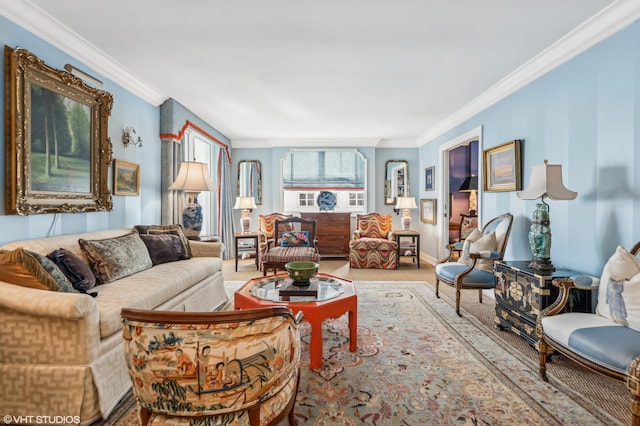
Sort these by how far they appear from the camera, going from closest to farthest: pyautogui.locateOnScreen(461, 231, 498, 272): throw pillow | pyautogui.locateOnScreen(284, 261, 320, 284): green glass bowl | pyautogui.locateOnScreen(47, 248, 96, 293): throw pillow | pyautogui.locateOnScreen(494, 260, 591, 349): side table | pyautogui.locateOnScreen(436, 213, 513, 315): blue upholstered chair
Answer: pyautogui.locateOnScreen(47, 248, 96, 293): throw pillow → pyautogui.locateOnScreen(494, 260, 591, 349): side table → pyautogui.locateOnScreen(284, 261, 320, 284): green glass bowl → pyautogui.locateOnScreen(436, 213, 513, 315): blue upholstered chair → pyautogui.locateOnScreen(461, 231, 498, 272): throw pillow

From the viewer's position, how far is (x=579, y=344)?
6.01 ft

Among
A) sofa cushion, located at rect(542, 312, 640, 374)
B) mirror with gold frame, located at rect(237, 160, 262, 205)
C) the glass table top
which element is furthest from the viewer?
mirror with gold frame, located at rect(237, 160, 262, 205)

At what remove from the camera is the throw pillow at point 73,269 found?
7.51 feet

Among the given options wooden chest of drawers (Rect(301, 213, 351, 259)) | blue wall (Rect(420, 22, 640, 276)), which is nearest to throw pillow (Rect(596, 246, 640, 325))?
blue wall (Rect(420, 22, 640, 276))

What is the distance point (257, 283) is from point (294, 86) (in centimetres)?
233

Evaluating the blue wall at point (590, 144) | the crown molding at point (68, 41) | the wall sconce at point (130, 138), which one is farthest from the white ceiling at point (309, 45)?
the wall sconce at point (130, 138)

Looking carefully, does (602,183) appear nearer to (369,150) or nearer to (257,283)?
(257,283)

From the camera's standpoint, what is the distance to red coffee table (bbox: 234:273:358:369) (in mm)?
2332

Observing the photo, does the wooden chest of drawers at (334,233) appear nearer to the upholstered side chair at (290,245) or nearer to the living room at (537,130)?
the upholstered side chair at (290,245)

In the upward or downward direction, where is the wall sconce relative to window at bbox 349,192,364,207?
upward

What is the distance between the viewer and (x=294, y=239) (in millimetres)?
5633

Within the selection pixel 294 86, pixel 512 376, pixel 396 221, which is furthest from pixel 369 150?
pixel 512 376

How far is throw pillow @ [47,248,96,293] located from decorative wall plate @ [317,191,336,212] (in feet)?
16.9

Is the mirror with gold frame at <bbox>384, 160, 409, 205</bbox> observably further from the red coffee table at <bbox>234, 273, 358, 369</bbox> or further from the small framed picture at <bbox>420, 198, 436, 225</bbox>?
the red coffee table at <bbox>234, 273, 358, 369</bbox>
